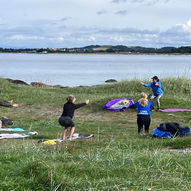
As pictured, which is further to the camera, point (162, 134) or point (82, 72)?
point (82, 72)

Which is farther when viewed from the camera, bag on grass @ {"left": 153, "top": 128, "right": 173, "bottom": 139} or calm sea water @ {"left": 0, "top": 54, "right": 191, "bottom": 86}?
calm sea water @ {"left": 0, "top": 54, "right": 191, "bottom": 86}

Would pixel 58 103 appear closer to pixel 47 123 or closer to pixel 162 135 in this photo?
pixel 47 123

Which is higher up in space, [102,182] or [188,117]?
[102,182]

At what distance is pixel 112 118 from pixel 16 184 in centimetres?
1158

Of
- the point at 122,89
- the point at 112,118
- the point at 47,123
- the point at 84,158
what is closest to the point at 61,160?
the point at 84,158

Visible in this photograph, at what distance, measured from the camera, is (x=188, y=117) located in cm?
1584

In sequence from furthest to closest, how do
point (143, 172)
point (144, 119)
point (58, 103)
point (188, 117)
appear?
point (58, 103) → point (188, 117) → point (144, 119) → point (143, 172)

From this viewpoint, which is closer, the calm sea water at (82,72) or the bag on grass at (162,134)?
the bag on grass at (162,134)

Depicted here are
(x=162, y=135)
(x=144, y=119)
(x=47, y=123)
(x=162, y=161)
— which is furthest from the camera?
(x=47, y=123)

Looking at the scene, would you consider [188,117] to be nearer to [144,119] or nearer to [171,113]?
[171,113]

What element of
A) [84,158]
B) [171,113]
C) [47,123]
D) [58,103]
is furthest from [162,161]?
[58,103]

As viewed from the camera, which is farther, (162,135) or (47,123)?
(47,123)

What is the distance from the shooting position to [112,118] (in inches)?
626

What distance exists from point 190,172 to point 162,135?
479cm
